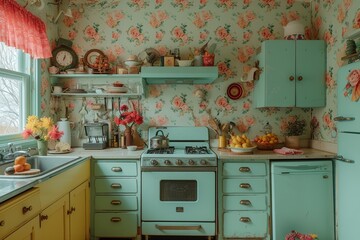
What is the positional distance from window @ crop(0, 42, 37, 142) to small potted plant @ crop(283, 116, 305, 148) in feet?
9.02

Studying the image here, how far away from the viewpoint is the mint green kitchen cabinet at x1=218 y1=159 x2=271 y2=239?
2.76m

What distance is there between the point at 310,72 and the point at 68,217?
268cm

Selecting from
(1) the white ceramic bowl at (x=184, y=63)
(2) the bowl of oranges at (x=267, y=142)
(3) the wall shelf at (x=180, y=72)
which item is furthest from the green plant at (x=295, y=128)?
(1) the white ceramic bowl at (x=184, y=63)

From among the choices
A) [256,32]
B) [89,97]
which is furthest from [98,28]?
[256,32]

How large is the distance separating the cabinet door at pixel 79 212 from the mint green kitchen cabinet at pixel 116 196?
0.13 metres

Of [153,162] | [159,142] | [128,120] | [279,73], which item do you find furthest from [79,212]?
[279,73]

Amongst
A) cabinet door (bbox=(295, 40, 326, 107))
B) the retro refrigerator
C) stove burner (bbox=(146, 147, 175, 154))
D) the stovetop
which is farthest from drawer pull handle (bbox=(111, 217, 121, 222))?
cabinet door (bbox=(295, 40, 326, 107))

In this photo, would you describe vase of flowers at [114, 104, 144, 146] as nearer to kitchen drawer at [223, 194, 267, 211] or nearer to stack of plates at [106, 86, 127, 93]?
stack of plates at [106, 86, 127, 93]

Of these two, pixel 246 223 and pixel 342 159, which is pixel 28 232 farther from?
pixel 342 159

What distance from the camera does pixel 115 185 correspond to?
278 cm

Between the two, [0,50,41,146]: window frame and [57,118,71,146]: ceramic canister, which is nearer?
[0,50,41,146]: window frame

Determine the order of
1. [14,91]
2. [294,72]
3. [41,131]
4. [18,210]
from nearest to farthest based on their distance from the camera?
[18,210]
[41,131]
[14,91]
[294,72]

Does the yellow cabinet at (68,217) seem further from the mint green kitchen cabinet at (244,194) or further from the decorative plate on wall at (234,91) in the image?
the decorative plate on wall at (234,91)

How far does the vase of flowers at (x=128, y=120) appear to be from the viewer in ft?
10.6
